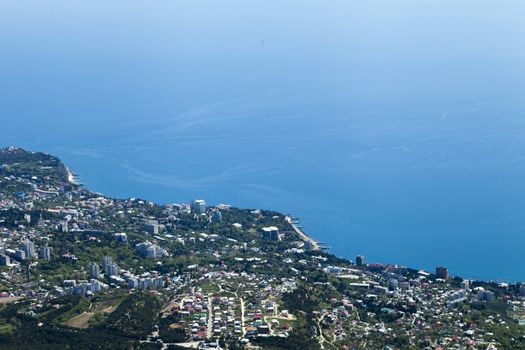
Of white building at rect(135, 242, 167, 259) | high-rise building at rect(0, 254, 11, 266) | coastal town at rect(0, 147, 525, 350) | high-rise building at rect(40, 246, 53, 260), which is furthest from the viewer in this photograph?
white building at rect(135, 242, 167, 259)

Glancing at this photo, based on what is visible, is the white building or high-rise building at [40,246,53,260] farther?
the white building

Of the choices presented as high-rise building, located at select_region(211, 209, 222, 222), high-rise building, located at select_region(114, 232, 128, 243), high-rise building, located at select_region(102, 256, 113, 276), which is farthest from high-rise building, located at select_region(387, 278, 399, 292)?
high-rise building, located at select_region(211, 209, 222, 222)

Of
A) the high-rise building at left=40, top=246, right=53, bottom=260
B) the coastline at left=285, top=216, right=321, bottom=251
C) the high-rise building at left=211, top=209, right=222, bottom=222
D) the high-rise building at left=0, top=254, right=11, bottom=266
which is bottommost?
the high-rise building at left=0, top=254, right=11, bottom=266

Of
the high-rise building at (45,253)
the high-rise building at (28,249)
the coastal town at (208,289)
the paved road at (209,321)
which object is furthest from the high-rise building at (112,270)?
the paved road at (209,321)

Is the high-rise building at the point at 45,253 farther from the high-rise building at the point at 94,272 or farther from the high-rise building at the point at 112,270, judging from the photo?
the high-rise building at the point at 112,270

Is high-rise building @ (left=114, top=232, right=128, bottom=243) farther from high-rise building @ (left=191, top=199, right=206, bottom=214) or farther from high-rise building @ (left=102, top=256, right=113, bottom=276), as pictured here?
high-rise building @ (left=191, top=199, right=206, bottom=214)
